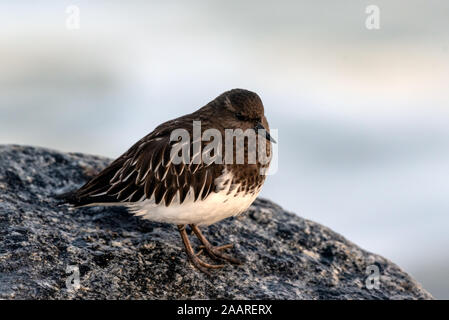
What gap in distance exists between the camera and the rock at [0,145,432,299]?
19.9 feet

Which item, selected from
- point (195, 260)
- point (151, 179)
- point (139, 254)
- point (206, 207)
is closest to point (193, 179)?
point (206, 207)

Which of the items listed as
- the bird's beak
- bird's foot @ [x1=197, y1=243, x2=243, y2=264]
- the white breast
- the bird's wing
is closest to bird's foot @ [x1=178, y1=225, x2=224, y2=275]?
bird's foot @ [x1=197, y1=243, x2=243, y2=264]

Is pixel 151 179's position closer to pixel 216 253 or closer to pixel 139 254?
pixel 139 254

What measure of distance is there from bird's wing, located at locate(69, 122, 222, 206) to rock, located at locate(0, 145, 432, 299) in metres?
0.47

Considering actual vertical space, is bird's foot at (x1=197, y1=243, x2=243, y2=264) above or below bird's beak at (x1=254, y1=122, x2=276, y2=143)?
below

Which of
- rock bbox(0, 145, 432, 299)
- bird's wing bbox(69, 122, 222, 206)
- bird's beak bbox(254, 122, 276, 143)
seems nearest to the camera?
rock bbox(0, 145, 432, 299)

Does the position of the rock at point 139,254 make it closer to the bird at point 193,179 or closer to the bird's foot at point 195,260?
the bird's foot at point 195,260

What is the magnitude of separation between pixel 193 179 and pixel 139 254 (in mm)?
1012

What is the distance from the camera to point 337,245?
25.7ft

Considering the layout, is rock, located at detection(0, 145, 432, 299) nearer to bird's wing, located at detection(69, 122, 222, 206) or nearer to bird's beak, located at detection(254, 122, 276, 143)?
bird's wing, located at detection(69, 122, 222, 206)
